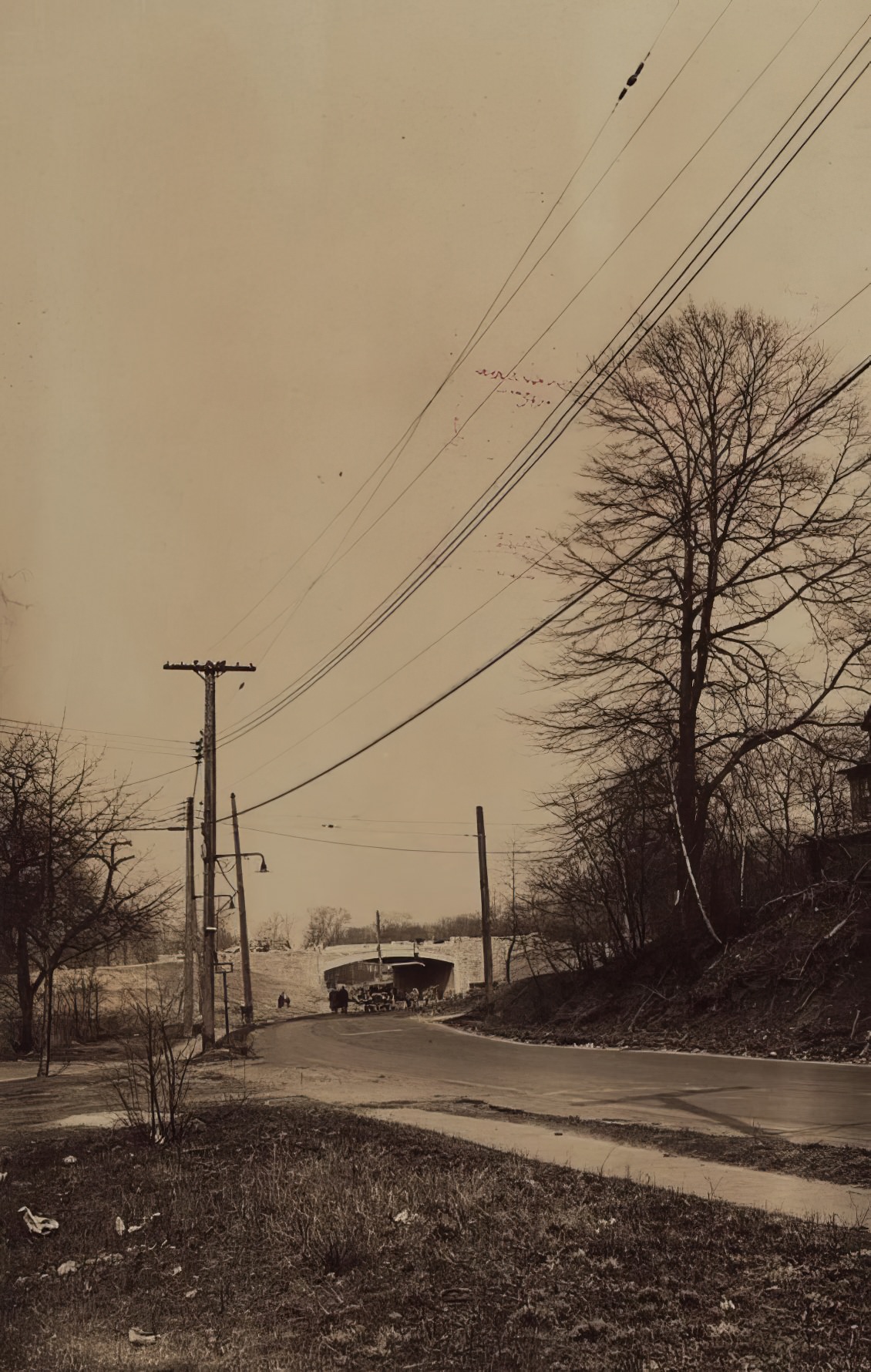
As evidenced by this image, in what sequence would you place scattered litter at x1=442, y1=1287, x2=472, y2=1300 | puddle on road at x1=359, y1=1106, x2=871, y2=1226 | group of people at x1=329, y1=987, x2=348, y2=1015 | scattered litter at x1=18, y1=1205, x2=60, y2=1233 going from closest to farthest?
scattered litter at x1=442, y1=1287, x2=472, y2=1300 < puddle on road at x1=359, y1=1106, x2=871, y2=1226 < scattered litter at x1=18, y1=1205, x2=60, y2=1233 < group of people at x1=329, y1=987, x2=348, y2=1015

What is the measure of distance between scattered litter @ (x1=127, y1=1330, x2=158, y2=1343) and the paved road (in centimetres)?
604

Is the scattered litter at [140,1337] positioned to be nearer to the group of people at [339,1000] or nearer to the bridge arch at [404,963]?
the group of people at [339,1000]

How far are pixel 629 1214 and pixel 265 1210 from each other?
8.27ft

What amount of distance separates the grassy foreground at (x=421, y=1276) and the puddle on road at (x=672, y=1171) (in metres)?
0.40

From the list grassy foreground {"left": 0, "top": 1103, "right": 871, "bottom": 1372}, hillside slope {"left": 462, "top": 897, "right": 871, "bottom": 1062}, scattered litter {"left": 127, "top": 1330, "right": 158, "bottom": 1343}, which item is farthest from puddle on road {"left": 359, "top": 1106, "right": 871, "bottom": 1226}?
hillside slope {"left": 462, "top": 897, "right": 871, "bottom": 1062}

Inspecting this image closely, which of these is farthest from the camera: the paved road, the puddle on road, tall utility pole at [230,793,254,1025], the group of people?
the group of people

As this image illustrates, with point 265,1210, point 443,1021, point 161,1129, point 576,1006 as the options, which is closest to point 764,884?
point 576,1006

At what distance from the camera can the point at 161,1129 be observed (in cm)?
1056

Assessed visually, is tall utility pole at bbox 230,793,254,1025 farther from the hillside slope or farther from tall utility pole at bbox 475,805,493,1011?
the hillside slope

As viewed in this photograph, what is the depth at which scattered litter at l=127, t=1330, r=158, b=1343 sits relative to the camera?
5.26 meters

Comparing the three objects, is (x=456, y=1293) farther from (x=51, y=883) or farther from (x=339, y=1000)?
(x=339, y=1000)

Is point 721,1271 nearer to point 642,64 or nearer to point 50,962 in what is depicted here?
point 642,64

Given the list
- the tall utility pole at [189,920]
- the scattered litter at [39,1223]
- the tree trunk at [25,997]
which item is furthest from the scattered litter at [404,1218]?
the tall utility pole at [189,920]

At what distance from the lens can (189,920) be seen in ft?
137
